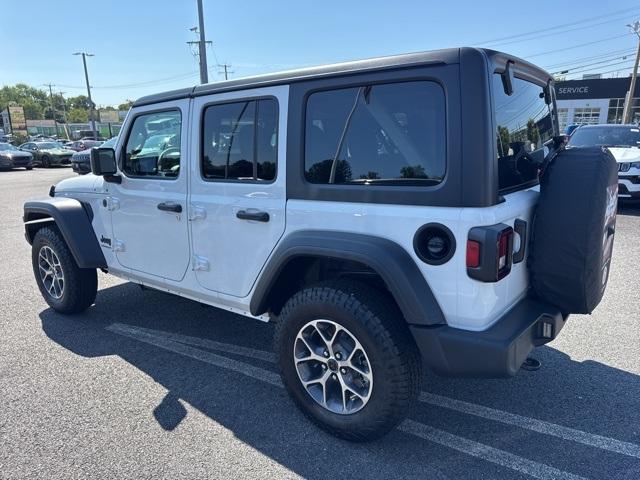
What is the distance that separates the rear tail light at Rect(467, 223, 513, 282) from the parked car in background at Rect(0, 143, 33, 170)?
85.8 ft

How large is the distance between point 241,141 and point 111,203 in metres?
1.54

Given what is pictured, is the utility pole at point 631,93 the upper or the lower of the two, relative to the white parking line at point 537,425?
upper

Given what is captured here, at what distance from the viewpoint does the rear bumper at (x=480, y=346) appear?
2084mm

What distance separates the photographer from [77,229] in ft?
13.0

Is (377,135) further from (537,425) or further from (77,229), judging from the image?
(77,229)

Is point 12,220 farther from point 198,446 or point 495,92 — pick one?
point 495,92

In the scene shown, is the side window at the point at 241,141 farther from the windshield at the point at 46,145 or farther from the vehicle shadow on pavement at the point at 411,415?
the windshield at the point at 46,145

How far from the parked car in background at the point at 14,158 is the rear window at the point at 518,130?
25.8 meters

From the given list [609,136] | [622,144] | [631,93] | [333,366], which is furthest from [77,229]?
[631,93]

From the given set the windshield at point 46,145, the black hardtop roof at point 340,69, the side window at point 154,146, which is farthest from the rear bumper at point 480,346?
the windshield at point 46,145

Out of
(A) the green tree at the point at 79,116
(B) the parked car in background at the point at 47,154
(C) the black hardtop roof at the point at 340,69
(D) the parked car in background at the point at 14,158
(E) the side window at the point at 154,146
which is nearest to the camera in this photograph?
(C) the black hardtop roof at the point at 340,69

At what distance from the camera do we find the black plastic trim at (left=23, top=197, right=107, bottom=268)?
3.93 meters

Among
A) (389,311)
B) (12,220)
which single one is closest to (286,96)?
(389,311)

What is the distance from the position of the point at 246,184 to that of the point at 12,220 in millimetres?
8866
